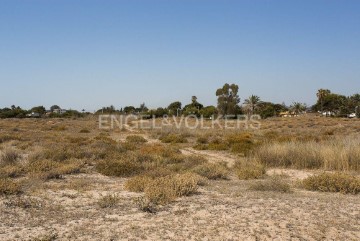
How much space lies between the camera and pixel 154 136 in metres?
33.8

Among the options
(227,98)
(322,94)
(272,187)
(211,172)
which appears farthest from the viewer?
(322,94)

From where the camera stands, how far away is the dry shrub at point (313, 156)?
13.1 metres

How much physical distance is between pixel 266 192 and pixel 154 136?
82.1 ft

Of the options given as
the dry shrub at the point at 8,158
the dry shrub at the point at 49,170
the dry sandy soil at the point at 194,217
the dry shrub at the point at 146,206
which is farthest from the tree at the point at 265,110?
the dry shrub at the point at 146,206

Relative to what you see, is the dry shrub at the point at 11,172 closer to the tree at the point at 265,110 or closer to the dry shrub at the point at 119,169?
the dry shrub at the point at 119,169

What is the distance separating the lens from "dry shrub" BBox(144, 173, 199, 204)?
8070mm

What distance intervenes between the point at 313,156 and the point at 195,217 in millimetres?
8271

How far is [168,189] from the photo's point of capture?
8.46 m

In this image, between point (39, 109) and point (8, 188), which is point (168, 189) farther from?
point (39, 109)

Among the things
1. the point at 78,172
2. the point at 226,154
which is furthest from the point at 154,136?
the point at 78,172

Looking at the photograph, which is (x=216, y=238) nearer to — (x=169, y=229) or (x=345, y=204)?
(x=169, y=229)

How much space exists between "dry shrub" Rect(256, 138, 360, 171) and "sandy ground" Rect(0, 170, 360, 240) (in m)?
4.46

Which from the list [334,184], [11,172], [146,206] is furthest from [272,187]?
[11,172]

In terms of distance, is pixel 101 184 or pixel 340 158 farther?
pixel 340 158
